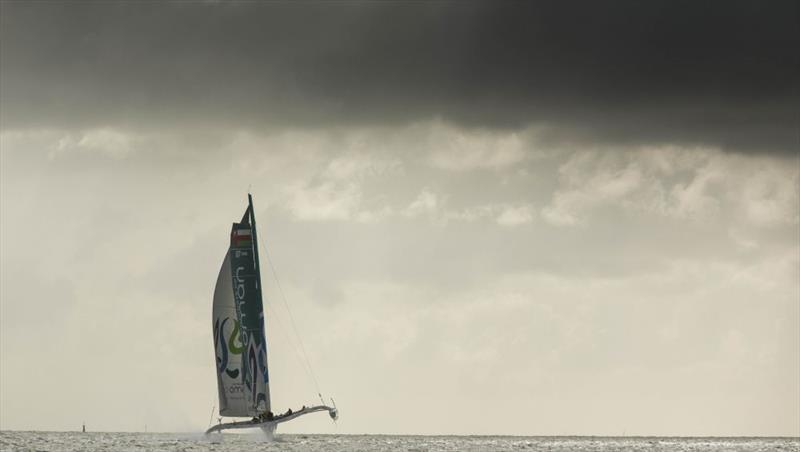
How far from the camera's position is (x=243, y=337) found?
115m

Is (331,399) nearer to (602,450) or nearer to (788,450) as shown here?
(602,450)

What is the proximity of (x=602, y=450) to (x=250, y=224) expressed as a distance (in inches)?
2147

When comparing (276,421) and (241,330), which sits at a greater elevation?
(241,330)

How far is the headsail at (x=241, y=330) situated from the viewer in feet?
375

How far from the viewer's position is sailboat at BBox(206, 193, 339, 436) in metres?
114

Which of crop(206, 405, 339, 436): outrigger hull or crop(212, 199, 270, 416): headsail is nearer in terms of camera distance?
crop(212, 199, 270, 416): headsail

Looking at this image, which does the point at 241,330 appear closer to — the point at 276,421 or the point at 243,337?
the point at 243,337

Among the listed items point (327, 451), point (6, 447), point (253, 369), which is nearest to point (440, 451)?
point (327, 451)

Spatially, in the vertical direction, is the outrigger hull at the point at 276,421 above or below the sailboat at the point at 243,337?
below

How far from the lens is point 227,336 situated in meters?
116

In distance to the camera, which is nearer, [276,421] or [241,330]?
[241,330]

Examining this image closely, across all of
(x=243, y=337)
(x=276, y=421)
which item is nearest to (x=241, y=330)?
(x=243, y=337)

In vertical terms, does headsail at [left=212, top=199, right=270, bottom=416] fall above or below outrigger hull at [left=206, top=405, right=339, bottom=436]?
above

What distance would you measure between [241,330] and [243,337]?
0.57 metres
